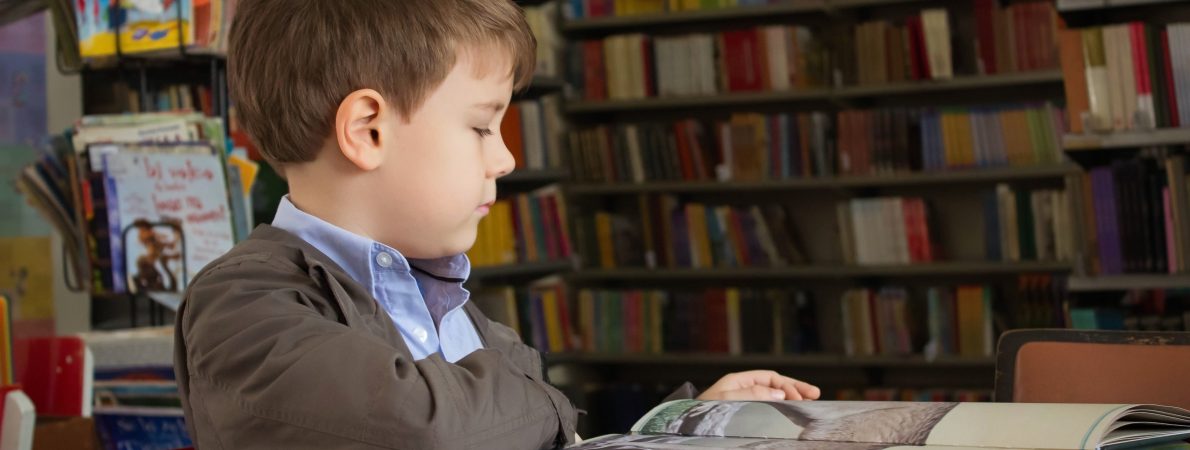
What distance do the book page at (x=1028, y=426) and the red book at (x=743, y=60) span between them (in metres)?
3.97

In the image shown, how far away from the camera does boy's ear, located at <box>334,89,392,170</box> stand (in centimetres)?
87

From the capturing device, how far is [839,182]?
4566 millimetres

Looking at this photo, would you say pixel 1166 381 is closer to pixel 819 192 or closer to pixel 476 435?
pixel 476 435

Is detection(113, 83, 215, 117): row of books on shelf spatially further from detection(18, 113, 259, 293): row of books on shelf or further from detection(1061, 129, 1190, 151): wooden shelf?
detection(1061, 129, 1190, 151): wooden shelf

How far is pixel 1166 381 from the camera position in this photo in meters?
1.16

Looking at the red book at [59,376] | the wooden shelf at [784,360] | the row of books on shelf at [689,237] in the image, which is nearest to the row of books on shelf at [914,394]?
the wooden shelf at [784,360]

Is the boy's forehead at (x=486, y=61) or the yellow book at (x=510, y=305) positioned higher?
the boy's forehead at (x=486, y=61)

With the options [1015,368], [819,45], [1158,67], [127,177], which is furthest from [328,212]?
[819,45]

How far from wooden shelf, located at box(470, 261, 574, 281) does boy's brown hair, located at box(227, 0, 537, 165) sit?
10.6 feet

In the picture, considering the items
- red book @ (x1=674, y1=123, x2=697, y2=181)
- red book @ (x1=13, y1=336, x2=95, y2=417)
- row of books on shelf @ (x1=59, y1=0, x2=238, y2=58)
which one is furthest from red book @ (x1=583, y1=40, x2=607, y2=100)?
red book @ (x1=13, y1=336, x2=95, y2=417)

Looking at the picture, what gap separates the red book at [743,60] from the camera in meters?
4.68

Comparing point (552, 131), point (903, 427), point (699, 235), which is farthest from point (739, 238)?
point (903, 427)

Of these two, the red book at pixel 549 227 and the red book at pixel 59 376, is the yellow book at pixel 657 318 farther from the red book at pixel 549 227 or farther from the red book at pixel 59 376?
the red book at pixel 59 376

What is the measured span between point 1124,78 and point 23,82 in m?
3.19
